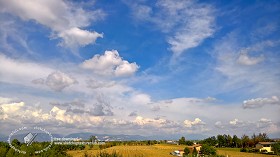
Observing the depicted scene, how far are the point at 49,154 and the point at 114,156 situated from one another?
33.0ft

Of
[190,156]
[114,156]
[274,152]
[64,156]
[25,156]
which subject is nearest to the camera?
[25,156]

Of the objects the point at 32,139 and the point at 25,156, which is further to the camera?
the point at 32,139

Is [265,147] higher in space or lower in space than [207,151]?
higher

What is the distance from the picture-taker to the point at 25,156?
3741cm

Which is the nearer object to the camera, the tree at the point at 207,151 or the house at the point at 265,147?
the tree at the point at 207,151

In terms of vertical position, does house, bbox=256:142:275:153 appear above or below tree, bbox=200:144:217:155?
above

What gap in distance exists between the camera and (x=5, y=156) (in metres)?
38.7

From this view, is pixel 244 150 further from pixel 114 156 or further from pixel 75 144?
pixel 114 156

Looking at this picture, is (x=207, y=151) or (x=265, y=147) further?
(x=265, y=147)

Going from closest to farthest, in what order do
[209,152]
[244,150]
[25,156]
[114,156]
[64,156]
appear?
[25,156] → [64,156] → [114,156] → [209,152] → [244,150]

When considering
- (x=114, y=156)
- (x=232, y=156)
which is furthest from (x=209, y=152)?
(x=114, y=156)

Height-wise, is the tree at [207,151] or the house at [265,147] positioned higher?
the house at [265,147]

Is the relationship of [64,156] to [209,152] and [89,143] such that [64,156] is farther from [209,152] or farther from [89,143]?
[89,143]

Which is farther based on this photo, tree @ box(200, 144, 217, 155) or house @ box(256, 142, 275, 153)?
house @ box(256, 142, 275, 153)
